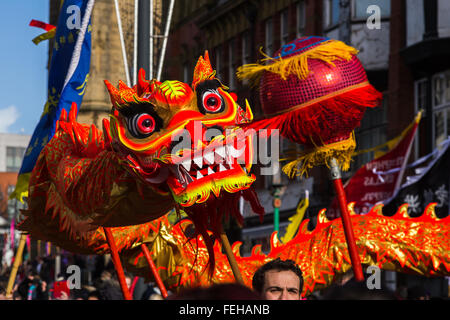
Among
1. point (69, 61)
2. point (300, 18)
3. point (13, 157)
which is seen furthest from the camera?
point (13, 157)

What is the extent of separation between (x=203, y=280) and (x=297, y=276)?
204 cm

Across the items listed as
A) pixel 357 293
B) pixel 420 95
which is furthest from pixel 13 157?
pixel 357 293

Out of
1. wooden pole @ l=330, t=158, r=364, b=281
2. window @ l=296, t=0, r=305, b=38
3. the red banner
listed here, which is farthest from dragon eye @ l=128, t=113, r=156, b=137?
window @ l=296, t=0, r=305, b=38

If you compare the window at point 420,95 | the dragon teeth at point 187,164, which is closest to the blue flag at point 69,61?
the dragon teeth at point 187,164

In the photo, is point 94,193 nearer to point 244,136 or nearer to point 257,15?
point 244,136

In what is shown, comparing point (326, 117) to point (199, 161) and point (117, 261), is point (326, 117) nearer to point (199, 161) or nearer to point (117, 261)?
point (199, 161)

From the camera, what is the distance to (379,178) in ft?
51.3

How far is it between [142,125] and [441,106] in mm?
15856

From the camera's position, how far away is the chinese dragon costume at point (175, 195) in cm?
460

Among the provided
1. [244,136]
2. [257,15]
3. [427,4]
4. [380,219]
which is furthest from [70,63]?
[257,15]

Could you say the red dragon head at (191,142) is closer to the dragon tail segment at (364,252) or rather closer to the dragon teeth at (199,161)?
the dragon teeth at (199,161)

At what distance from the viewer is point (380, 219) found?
6520 mm

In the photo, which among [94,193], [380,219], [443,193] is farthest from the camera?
[443,193]

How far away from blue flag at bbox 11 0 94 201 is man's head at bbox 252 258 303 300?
148 inches
